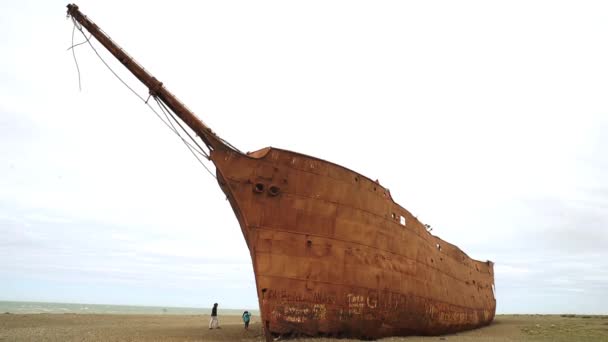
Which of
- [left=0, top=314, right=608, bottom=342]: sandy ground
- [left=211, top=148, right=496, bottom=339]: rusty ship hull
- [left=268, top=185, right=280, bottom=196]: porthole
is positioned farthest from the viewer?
[left=0, top=314, right=608, bottom=342]: sandy ground

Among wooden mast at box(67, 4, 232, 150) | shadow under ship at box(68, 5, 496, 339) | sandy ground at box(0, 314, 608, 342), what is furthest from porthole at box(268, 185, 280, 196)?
sandy ground at box(0, 314, 608, 342)

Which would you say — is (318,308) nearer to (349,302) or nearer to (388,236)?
(349,302)

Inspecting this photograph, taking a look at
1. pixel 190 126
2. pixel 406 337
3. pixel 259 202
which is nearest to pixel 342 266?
pixel 259 202

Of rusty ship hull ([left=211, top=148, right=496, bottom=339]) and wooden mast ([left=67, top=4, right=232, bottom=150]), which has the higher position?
wooden mast ([left=67, top=4, right=232, bottom=150])

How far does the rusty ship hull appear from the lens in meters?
10.2

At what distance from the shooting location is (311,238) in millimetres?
10750

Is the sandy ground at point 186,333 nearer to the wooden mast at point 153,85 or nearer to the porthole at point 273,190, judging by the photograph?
the porthole at point 273,190

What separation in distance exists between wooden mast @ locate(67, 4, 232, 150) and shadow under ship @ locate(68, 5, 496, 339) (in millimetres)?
25

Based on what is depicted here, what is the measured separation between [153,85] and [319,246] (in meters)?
6.01

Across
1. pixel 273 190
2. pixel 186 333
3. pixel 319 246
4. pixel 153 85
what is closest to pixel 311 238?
pixel 319 246

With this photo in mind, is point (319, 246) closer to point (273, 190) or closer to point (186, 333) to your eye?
point (273, 190)

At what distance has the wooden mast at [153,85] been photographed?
34.2ft

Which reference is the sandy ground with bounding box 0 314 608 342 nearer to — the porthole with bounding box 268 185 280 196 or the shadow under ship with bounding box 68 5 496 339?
the shadow under ship with bounding box 68 5 496 339

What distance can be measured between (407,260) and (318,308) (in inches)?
161
